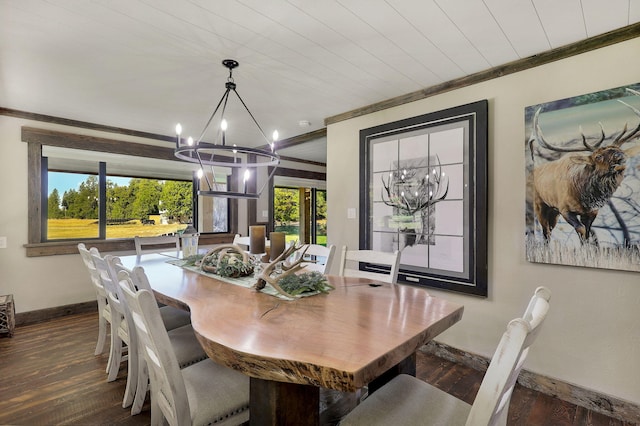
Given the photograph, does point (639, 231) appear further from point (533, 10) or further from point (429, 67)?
point (429, 67)

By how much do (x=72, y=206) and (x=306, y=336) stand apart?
4.17m

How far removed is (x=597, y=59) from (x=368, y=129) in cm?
180

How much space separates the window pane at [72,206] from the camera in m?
3.79

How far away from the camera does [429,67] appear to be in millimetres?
2453

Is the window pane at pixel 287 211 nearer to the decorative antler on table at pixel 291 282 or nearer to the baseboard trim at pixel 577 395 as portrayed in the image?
the baseboard trim at pixel 577 395

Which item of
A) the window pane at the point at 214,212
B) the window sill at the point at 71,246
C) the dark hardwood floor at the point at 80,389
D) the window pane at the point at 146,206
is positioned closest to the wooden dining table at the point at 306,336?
the dark hardwood floor at the point at 80,389

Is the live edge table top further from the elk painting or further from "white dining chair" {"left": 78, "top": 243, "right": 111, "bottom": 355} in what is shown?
the elk painting

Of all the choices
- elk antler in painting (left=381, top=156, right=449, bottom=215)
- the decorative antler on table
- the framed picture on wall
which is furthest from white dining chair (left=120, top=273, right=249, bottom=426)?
elk antler in painting (left=381, top=156, right=449, bottom=215)

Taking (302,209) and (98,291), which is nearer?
(98,291)

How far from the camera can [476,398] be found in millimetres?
806

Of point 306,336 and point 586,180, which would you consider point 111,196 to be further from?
point 586,180

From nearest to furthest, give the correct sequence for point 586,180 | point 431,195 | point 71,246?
point 586,180
point 431,195
point 71,246

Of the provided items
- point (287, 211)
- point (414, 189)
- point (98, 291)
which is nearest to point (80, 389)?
point (98, 291)

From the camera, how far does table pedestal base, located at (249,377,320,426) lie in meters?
1.03
